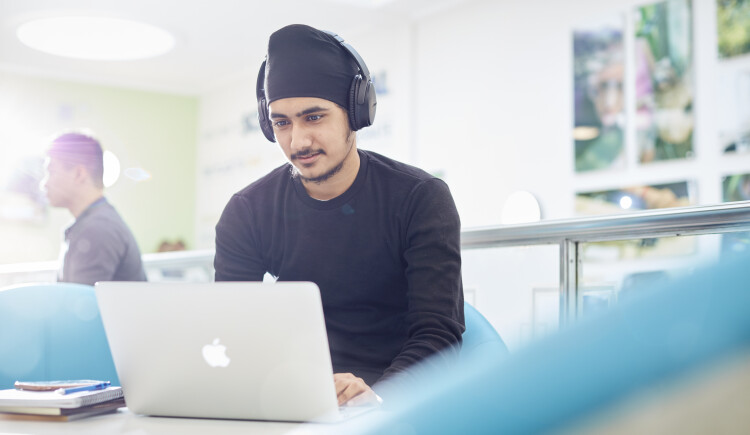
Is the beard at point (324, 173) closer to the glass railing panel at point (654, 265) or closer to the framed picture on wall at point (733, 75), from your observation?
the glass railing panel at point (654, 265)

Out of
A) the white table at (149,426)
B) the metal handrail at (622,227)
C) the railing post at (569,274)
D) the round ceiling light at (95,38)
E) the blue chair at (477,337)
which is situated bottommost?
the white table at (149,426)

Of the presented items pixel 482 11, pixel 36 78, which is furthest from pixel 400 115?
pixel 36 78

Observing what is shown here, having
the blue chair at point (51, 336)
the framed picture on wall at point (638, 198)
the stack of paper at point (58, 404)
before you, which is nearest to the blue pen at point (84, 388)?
the stack of paper at point (58, 404)

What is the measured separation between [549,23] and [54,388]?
4349mm

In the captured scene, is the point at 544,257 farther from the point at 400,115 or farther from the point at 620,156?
the point at 400,115

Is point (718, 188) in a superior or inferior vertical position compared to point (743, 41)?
inferior

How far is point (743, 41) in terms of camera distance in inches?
149

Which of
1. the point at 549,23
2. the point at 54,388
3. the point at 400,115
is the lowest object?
the point at 54,388

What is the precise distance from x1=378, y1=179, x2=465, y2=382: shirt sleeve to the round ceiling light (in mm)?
4775

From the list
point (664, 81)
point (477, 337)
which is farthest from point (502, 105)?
point (477, 337)

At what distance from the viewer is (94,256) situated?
2.65 meters

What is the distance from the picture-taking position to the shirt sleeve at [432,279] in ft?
4.02

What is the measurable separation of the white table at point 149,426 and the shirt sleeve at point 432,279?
302mm

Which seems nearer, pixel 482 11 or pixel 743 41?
pixel 743 41
